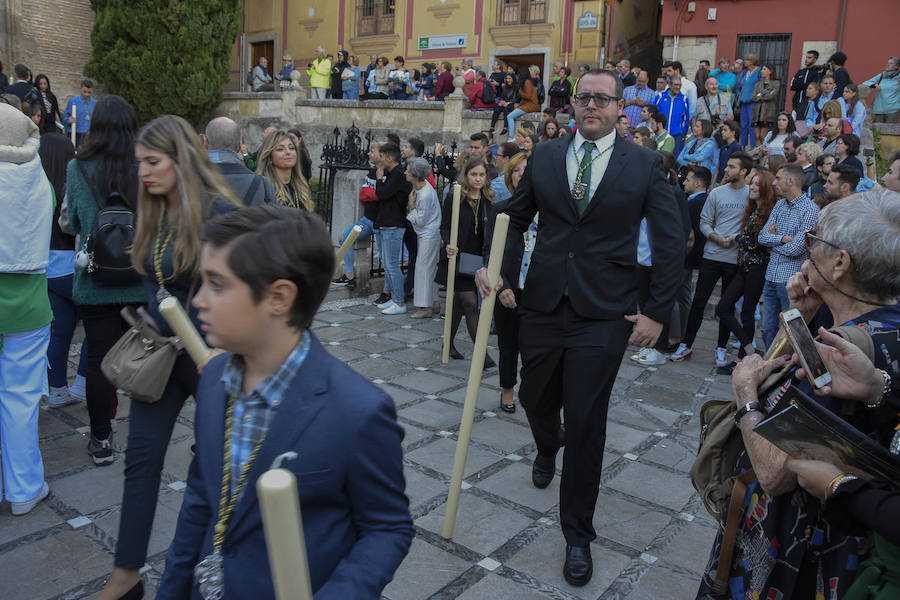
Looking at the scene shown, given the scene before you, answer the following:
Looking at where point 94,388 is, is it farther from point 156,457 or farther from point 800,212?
point 800,212

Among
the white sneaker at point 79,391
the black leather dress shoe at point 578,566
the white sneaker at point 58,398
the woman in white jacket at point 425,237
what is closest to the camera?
the black leather dress shoe at point 578,566

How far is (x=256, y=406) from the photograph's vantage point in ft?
5.29

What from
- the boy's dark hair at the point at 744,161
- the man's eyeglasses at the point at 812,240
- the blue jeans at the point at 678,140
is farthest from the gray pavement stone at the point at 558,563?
the blue jeans at the point at 678,140

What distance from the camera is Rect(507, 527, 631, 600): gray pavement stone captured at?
325cm

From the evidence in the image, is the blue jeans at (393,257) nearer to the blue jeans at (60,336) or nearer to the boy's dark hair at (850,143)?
the blue jeans at (60,336)

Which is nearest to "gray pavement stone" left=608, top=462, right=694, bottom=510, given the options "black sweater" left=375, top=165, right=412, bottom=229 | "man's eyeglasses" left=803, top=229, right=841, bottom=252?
"man's eyeglasses" left=803, top=229, right=841, bottom=252

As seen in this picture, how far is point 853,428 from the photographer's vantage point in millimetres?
1729

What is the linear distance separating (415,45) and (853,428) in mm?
26275

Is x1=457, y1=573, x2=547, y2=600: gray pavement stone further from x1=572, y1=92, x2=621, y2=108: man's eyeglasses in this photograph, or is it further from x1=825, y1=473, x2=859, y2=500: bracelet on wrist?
x1=572, y1=92, x2=621, y2=108: man's eyeglasses

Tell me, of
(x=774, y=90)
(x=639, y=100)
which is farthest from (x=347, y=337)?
(x=774, y=90)

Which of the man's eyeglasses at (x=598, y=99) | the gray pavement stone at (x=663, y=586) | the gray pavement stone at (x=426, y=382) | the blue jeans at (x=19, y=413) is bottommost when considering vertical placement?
the gray pavement stone at (x=663, y=586)

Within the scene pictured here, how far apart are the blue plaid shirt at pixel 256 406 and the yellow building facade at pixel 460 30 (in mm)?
22482

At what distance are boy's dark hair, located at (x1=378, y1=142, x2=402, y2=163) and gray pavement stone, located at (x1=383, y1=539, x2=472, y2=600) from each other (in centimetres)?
602

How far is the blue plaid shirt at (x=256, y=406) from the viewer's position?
1581 millimetres
